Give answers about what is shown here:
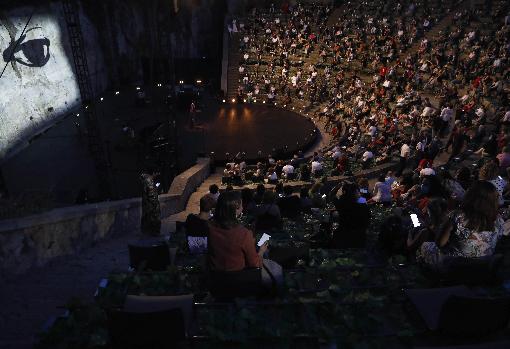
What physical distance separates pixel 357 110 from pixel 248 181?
8.56m

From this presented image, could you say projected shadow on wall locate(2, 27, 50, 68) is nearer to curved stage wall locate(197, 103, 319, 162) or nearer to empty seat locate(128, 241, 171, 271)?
curved stage wall locate(197, 103, 319, 162)

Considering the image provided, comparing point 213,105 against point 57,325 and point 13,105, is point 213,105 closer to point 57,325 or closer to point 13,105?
point 13,105

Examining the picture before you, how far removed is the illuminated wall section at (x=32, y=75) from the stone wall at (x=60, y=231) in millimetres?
12328

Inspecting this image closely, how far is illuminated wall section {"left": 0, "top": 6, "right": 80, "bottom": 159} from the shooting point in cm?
1961

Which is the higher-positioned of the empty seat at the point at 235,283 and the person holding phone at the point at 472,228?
the person holding phone at the point at 472,228

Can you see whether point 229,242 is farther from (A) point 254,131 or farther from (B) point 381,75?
(B) point 381,75

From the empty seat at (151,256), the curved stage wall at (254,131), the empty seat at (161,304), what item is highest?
the empty seat at (161,304)

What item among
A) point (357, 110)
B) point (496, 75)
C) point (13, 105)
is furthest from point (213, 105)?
point (496, 75)

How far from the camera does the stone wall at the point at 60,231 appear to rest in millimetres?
6992

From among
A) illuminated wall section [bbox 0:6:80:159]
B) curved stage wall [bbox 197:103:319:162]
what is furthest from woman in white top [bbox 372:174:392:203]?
illuminated wall section [bbox 0:6:80:159]

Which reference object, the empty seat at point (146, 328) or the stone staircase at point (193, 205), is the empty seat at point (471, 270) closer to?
the empty seat at point (146, 328)

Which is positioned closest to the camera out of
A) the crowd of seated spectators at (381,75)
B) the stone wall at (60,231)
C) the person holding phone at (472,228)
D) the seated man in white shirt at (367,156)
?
the person holding phone at (472,228)

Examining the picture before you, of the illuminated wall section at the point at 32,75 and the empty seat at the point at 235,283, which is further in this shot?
the illuminated wall section at the point at 32,75

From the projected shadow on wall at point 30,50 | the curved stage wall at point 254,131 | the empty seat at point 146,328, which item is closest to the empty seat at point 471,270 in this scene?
the empty seat at point 146,328
